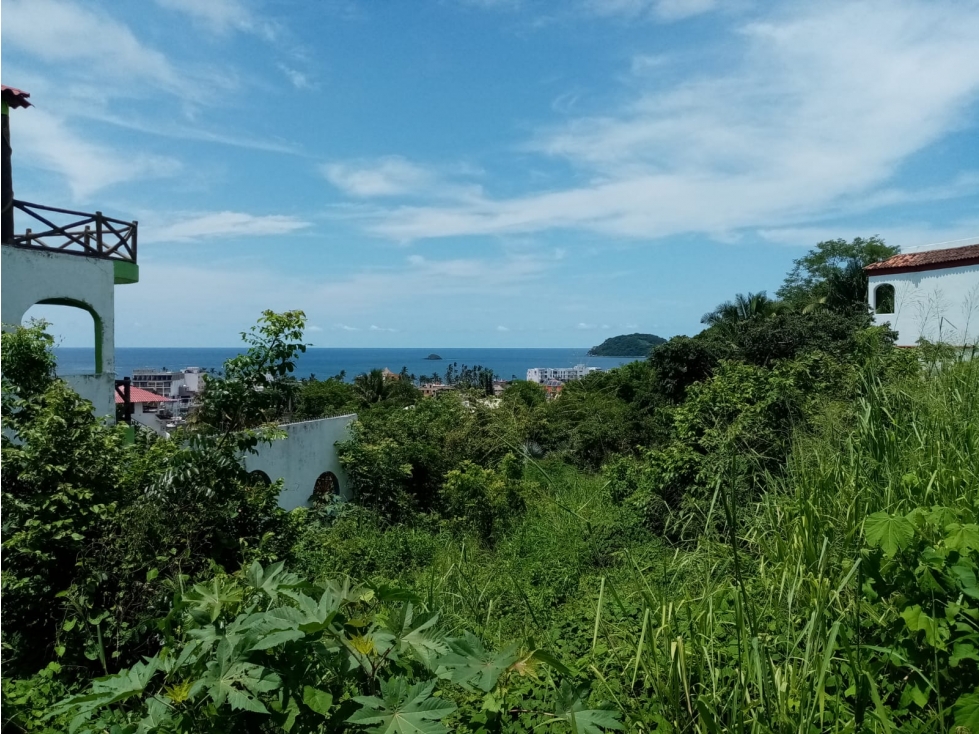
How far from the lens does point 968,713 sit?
1191 millimetres

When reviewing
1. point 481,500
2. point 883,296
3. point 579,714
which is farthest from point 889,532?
point 883,296

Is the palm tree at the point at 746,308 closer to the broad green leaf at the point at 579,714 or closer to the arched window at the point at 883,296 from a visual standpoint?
the arched window at the point at 883,296

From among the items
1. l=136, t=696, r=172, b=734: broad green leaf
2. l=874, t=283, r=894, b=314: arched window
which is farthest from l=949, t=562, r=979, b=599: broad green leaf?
l=874, t=283, r=894, b=314: arched window

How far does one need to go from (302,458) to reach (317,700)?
32.4 ft

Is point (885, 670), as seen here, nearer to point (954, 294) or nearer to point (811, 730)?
point (811, 730)

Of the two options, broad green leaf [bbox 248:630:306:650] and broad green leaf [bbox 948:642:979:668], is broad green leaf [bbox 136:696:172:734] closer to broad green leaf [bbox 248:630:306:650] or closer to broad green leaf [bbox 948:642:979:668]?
broad green leaf [bbox 248:630:306:650]

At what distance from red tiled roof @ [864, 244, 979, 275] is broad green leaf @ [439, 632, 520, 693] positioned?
17568 mm

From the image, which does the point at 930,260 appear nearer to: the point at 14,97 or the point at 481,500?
the point at 481,500

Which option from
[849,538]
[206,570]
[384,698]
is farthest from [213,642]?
[206,570]

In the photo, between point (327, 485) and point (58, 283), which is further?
point (327, 485)

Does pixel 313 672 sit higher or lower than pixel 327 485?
higher

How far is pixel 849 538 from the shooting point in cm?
188

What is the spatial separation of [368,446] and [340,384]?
905cm

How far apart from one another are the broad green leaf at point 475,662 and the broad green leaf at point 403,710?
5cm
